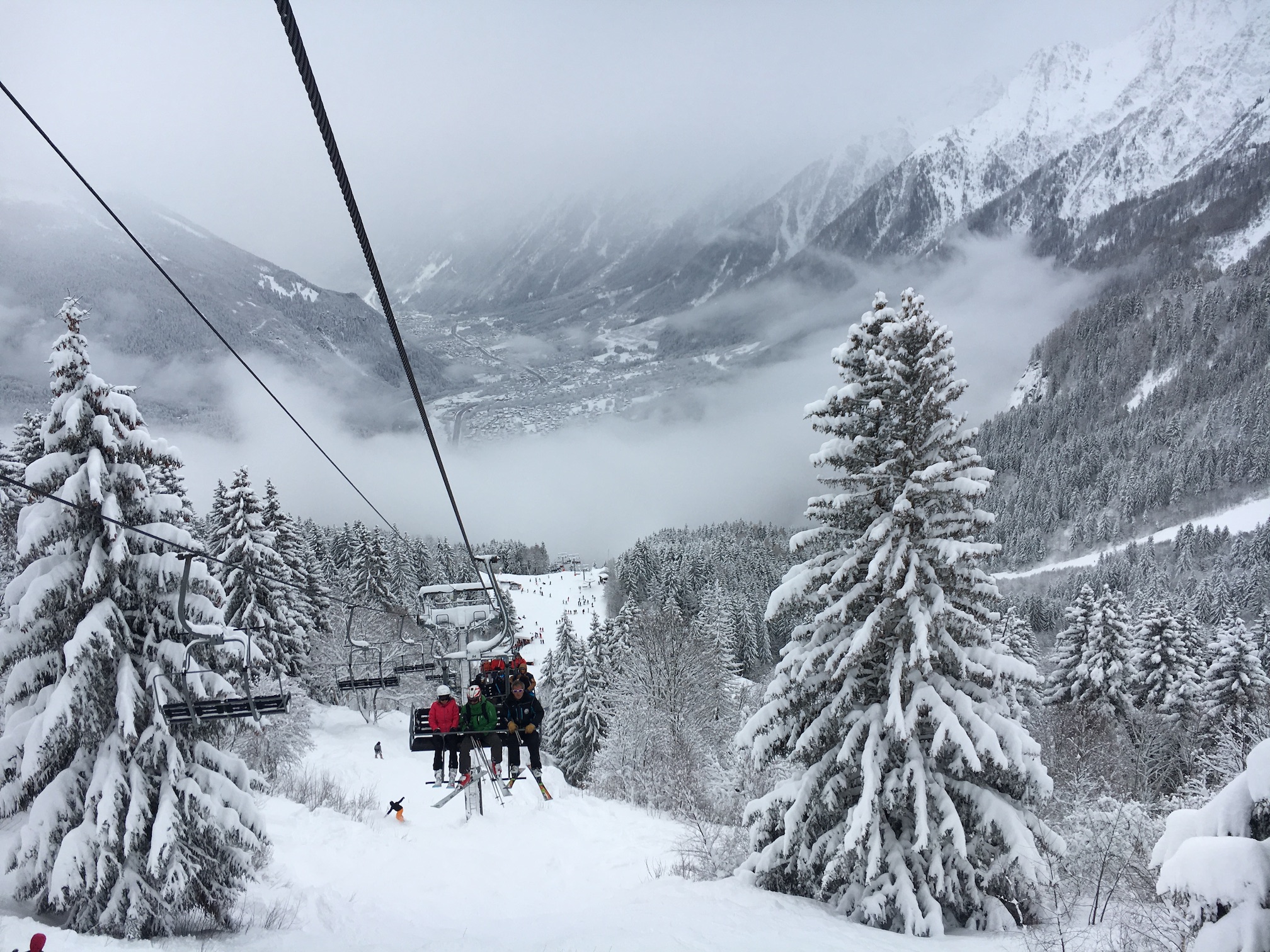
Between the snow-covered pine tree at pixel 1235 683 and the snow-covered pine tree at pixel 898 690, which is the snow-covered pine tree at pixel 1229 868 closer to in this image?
the snow-covered pine tree at pixel 898 690

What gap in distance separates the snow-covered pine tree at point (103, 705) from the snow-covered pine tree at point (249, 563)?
2046cm

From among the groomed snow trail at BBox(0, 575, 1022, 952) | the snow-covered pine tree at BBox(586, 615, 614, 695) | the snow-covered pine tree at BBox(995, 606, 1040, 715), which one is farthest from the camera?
the snow-covered pine tree at BBox(586, 615, 614, 695)

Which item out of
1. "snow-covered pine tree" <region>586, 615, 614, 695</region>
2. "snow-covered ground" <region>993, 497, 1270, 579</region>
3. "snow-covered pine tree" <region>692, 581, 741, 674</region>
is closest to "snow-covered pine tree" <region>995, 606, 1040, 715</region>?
"snow-covered pine tree" <region>692, 581, 741, 674</region>

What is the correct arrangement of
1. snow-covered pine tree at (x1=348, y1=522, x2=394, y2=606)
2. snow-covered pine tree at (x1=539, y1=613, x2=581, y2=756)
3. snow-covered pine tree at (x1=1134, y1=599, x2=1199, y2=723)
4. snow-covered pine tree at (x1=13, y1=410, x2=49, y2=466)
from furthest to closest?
snow-covered pine tree at (x1=348, y1=522, x2=394, y2=606), snow-covered pine tree at (x1=539, y1=613, x2=581, y2=756), snow-covered pine tree at (x1=1134, y1=599, x2=1199, y2=723), snow-covered pine tree at (x1=13, y1=410, x2=49, y2=466)

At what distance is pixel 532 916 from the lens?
13.2 m

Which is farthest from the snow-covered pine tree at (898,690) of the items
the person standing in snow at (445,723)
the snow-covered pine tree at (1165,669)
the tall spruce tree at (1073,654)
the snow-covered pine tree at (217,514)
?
the snow-covered pine tree at (1165,669)

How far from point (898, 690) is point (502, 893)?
10.8m

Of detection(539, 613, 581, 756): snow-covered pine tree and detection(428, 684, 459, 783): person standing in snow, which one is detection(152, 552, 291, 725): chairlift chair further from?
detection(539, 613, 581, 756): snow-covered pine tree

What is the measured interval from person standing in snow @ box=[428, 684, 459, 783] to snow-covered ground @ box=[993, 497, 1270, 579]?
196 meters

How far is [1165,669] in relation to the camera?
126ft

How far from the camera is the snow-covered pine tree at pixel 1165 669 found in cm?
3719

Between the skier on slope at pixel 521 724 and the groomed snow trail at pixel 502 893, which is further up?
the skier on slope at pixel 521 724

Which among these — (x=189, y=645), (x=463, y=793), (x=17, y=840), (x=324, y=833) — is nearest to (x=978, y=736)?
(x=189, y=645)

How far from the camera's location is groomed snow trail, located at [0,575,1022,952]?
33.4 ft
